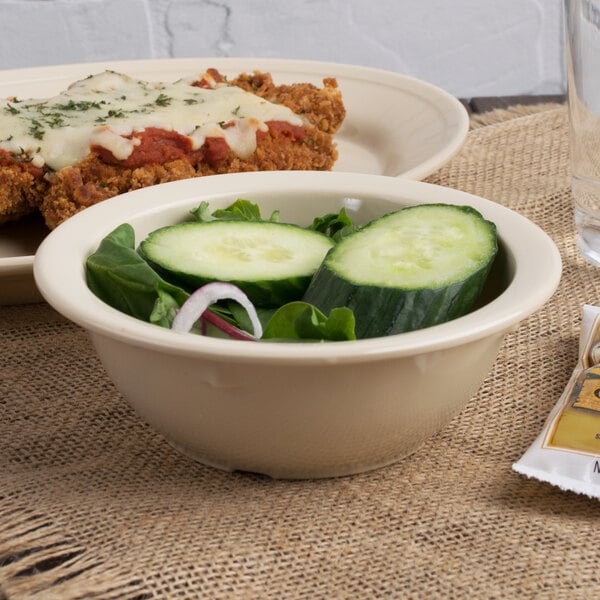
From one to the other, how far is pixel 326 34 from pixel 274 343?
361cm

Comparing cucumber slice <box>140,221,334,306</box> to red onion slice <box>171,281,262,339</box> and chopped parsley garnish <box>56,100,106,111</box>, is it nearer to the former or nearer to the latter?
red onion slice <box>171,281,262,339</box>

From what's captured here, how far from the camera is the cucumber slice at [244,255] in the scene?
1222 millimetres

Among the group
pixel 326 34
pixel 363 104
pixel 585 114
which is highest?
pixel 585 114

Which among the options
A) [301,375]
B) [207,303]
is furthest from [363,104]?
[301,375]

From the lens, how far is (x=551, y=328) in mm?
1637

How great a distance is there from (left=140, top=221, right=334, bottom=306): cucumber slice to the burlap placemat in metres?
0.23

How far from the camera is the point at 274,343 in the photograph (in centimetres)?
110

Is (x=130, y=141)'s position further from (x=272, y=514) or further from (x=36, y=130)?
(x=272, y=514)

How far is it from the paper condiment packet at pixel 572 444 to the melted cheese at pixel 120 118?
854 millimetres

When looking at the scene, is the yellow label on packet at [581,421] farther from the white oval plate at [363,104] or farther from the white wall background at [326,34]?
the white wall background at [326,34]

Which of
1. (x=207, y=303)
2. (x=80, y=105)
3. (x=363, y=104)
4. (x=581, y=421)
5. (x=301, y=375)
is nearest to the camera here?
(x=301, y=375)

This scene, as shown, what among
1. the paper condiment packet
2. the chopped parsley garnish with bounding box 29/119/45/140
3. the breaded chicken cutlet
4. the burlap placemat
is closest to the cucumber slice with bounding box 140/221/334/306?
the burlap placemat

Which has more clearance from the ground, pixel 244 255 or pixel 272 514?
pixel 244 255

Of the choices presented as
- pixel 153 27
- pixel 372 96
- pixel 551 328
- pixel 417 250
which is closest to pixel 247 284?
pixel 417 250
